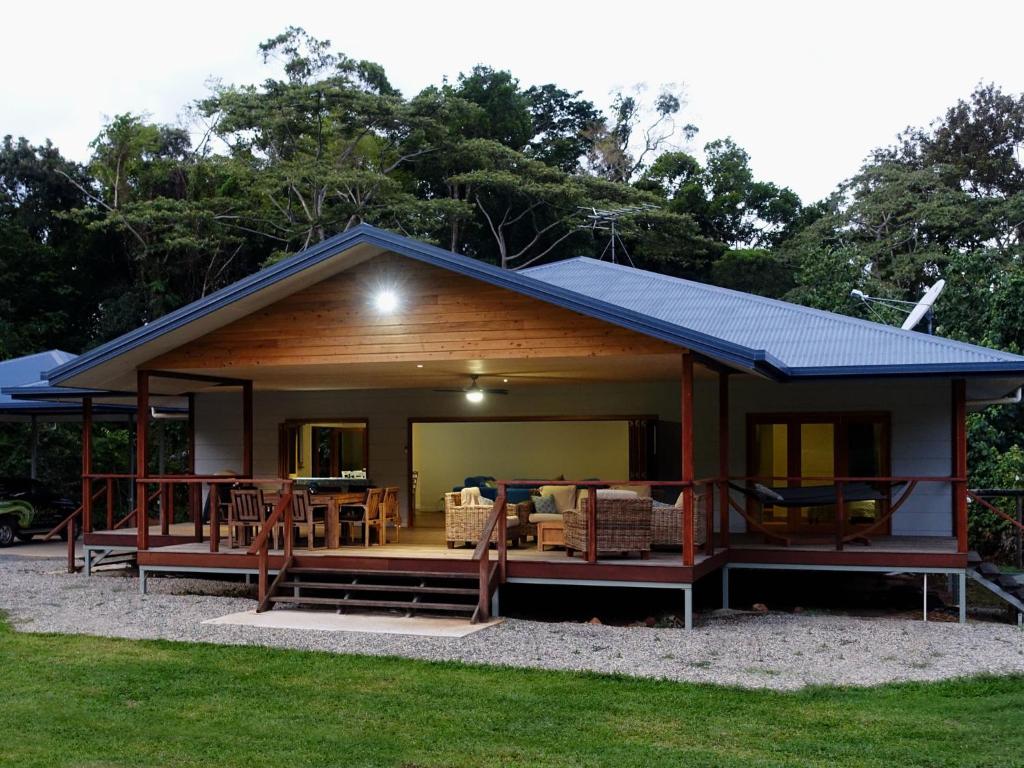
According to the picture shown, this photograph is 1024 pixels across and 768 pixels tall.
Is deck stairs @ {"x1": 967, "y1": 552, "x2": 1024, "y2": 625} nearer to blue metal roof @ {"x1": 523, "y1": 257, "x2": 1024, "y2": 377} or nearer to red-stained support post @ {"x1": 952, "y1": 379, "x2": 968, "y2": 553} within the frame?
red-stained support post @ {"x1": 952, "y1": 379, "x2": 968, "y2": 553}

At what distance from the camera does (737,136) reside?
4359 cm

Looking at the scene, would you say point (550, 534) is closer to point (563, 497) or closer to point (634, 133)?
point (563, 497)

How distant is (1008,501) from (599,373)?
9448mm

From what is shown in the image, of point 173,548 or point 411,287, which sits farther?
point 173,548

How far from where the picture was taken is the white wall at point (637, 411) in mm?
14289

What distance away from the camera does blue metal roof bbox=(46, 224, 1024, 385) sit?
10758mm

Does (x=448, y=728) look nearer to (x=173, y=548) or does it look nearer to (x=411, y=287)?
(x=411, y=287)

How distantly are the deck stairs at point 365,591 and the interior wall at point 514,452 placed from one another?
8386mm

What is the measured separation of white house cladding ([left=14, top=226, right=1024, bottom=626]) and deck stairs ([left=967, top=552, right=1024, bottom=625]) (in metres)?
0.47

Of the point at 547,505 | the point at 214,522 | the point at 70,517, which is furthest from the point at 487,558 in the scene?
the point at 70,517

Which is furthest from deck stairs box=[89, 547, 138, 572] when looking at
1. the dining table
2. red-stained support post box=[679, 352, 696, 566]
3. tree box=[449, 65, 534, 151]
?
tree box=[449, 65, 534, 151]

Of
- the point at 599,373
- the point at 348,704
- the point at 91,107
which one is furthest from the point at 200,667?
the point at 91,107

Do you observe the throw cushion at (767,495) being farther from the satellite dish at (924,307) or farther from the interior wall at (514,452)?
the interior wall at (514,452)

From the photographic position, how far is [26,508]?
2120cm
